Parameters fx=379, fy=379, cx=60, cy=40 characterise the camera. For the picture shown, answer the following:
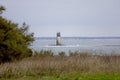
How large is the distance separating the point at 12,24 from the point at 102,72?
7.28 metres

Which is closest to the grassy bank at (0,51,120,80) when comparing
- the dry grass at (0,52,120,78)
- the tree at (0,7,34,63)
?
the dry grass at (0,52,120,78)

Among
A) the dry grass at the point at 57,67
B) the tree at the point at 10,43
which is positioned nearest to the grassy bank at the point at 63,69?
the dry grass at the point at 57,67

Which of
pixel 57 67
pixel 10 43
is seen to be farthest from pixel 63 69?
pixel 10 43

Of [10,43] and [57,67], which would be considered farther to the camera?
[10,43]

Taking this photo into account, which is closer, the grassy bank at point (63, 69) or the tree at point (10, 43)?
the grassy bank at point (63, 69)

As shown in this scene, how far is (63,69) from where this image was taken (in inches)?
813

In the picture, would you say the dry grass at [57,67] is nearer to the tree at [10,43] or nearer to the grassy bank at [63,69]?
the grassy bank at [63,69]

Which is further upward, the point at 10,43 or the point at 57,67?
the point at 10,43

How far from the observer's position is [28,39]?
27.0 meters

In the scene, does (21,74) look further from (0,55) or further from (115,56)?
(115,56)

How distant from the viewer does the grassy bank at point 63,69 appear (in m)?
18.6

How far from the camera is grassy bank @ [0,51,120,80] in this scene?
1864 cm

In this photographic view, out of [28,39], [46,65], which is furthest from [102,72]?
[28,39]

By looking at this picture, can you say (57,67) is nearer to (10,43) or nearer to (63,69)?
(63,69)
